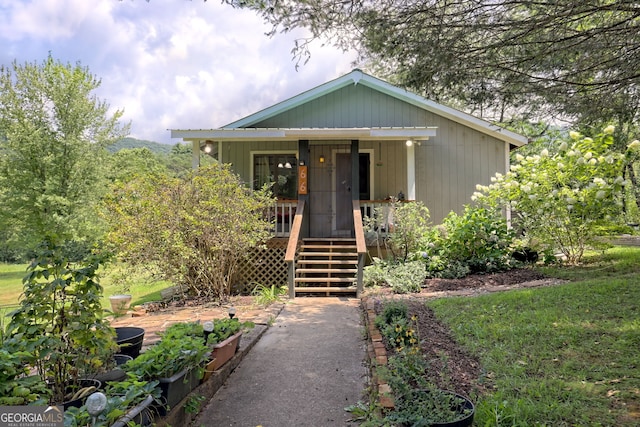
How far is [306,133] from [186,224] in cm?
357

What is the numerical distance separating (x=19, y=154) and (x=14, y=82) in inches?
121

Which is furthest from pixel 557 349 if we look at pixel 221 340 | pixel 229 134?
pixel 229 134

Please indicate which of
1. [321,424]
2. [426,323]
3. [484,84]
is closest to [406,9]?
[484,84]

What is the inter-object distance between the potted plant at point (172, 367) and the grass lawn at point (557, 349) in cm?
199

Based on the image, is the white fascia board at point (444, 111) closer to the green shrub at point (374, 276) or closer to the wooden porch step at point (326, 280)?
the green shrub at point (374, 276)

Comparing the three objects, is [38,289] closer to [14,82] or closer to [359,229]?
[359,229]

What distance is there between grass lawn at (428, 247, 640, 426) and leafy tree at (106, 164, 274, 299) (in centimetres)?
383

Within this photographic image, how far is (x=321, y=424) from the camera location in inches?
116

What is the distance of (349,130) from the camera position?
30.1ft

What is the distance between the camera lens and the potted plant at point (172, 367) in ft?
8.64

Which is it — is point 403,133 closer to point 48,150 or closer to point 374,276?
point 374,276

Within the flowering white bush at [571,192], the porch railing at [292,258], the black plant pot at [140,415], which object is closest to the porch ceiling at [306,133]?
the porch railing at [292,258]

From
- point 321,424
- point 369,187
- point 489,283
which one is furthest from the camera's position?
point 369,187

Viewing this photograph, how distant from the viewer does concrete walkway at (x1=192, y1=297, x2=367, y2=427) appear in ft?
10.1
